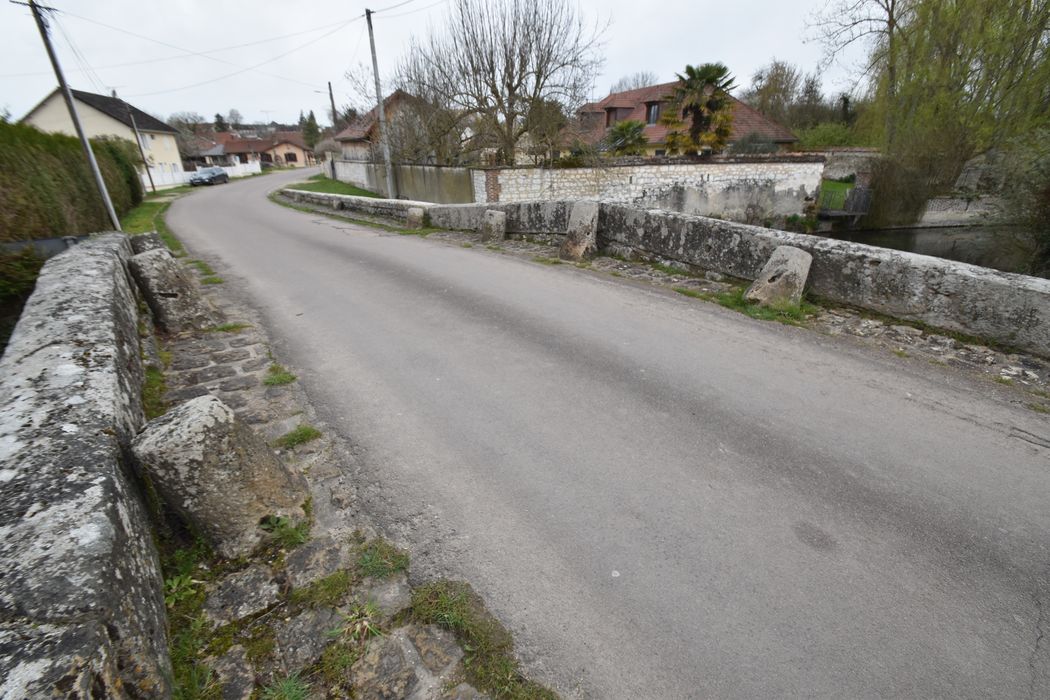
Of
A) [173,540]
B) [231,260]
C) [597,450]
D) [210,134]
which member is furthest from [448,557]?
[210,134]

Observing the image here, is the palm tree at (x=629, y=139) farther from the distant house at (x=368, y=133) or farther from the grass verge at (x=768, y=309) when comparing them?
the grass verge at (x=768, y=309)

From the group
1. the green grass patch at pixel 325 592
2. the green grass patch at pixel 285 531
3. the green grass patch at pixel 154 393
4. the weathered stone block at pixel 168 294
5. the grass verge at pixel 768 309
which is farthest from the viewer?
the grass verge at pixel 768 309

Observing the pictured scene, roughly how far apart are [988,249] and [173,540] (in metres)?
16.7

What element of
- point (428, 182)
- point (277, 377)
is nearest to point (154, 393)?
point (277, 377)

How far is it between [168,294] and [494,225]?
6482 mm

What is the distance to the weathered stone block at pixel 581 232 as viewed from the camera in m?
8.63

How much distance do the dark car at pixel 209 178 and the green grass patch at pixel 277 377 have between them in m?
41.8

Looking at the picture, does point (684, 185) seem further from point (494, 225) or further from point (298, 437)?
point (298, 437)

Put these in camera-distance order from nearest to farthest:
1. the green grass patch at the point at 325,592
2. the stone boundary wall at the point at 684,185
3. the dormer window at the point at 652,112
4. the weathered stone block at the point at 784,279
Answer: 1. the green grass patch at the point at 325,592
2. the weathered stone block at the point at 784,279
3. the stone boundary wall at the point at 684,185
4. the dormer window at the point at 652,112

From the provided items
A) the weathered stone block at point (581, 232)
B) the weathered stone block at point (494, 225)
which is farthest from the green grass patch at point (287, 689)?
the weathered stone block at point (494, 225)

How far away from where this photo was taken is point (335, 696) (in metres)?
1.95

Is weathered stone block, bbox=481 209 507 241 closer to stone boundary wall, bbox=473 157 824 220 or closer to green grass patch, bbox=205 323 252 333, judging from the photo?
green grass patch, bbox=205 323 252 333

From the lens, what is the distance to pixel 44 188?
28.8 ft

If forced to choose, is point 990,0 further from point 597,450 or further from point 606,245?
point 597,450
